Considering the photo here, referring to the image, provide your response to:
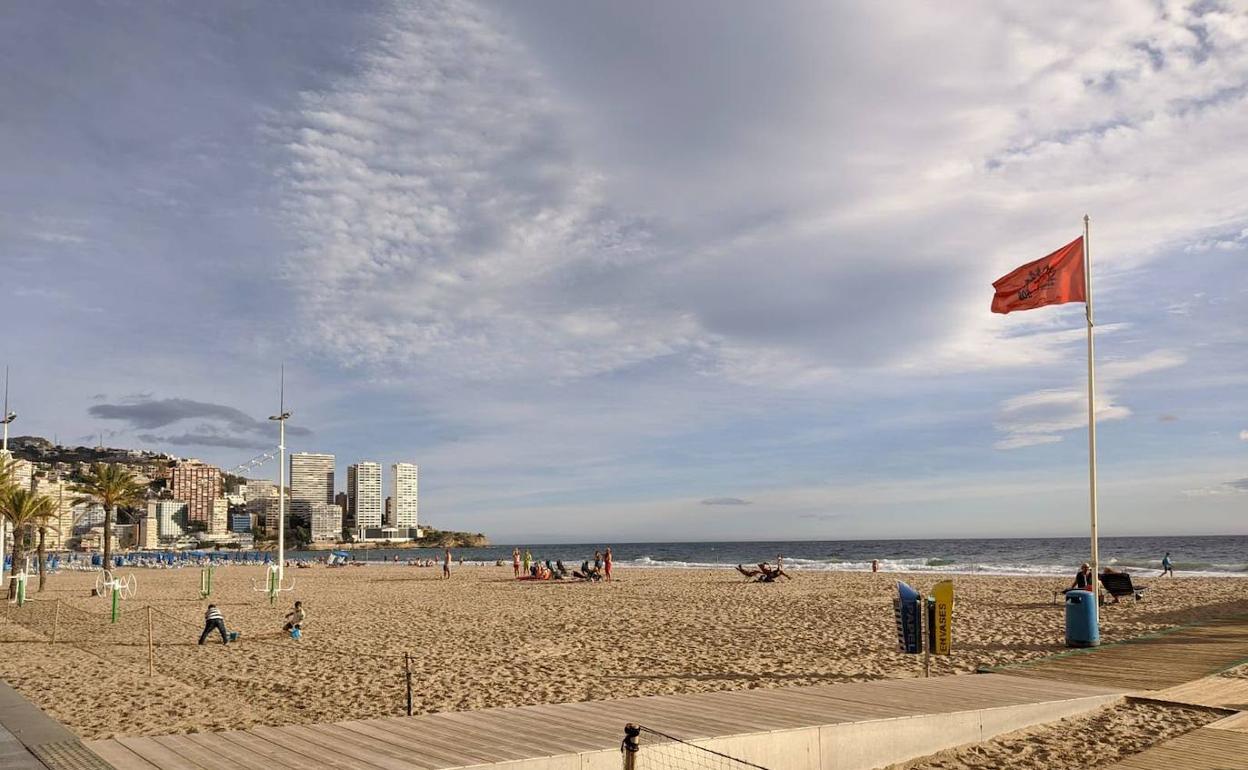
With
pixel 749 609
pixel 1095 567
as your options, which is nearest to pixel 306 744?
pixel 1095 567

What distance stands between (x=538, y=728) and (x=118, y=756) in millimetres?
3156

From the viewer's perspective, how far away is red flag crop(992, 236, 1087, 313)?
48.1 feet

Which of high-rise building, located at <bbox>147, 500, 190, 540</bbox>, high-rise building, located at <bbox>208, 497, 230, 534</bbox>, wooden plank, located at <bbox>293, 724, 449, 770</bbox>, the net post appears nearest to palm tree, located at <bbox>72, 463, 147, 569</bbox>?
wooden plank, located at <bbox>293, 724, 449, 770</bbox>

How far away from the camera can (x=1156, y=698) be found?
9.34m

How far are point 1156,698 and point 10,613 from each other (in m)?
26.6

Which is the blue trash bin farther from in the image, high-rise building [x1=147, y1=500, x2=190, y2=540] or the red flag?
high-rise building [x1=147, y1=500, x2=190, y2=540]

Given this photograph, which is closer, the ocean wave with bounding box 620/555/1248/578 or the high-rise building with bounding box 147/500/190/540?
the ocean wave with bounding box 620/555/1248/578

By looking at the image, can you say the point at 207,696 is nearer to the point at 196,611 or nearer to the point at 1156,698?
the point at 1156,698

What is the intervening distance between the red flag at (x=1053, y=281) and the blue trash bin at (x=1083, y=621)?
4.64m

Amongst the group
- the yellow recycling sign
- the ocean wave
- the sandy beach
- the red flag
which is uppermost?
the red flag

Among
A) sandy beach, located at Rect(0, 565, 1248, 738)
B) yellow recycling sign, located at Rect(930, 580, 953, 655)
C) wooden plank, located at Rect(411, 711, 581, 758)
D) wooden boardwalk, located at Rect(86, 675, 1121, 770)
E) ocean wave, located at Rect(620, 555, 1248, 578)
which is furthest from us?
ocean wave, located at Rect(620, 555, 1248, 578)

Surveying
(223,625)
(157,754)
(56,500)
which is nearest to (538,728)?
(157,754)

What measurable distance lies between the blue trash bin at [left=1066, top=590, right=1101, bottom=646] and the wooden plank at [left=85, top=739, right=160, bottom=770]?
12.2 m

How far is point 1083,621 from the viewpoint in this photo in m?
13.4
